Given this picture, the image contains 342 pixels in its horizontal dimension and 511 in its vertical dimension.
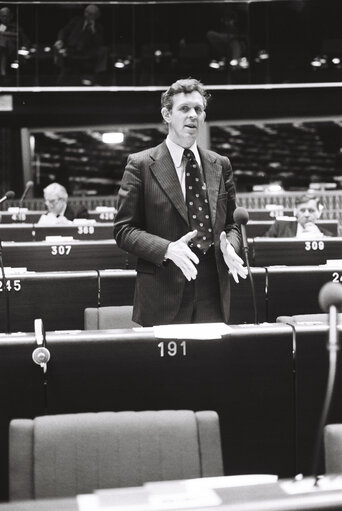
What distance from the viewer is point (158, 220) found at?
2754 millimetres

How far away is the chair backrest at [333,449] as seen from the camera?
159cm

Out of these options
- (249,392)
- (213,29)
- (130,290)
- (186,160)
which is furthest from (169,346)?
(213,29)

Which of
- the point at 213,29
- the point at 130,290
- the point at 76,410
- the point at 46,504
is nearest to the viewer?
the point at 46,504

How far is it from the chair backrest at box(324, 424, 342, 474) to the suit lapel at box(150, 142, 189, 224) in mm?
1254

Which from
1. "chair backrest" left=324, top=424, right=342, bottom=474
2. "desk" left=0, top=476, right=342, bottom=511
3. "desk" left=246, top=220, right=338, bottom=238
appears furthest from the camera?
"desk" left=246, top=220, right=338, bottom=238

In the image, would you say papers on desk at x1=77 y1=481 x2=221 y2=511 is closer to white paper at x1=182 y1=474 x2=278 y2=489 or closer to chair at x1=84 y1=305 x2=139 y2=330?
white paper at x1=182 y1=474 x2=278 y2=489

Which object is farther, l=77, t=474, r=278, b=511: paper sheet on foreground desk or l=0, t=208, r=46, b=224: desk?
l=0, t=208, r=46, b=224: desk

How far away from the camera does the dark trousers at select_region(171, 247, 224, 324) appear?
273 cm

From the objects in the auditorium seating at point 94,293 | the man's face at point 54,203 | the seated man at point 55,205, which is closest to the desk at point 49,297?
the auditorium seating at point 94,293

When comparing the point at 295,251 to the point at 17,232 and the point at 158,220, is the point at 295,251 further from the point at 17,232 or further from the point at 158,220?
the point at 17,232

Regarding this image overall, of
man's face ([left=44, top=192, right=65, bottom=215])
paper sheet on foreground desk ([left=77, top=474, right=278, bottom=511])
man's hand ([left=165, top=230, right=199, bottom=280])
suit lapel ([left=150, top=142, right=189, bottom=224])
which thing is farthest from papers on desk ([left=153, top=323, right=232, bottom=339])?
man's face ([left=44, top=192, right=65, bottom=215])

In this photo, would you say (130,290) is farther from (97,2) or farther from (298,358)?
(97,2)

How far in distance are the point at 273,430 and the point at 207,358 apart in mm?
291

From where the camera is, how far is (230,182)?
2910 mm
